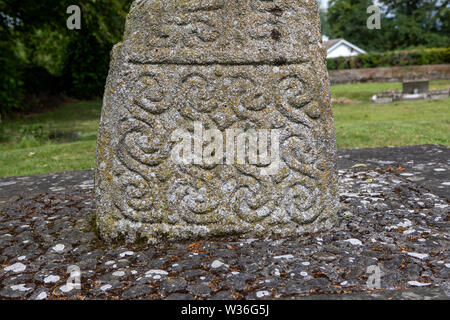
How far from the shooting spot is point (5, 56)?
14.0m

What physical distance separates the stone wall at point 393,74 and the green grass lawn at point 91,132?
89 cm

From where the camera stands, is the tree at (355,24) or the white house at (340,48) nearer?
the white house at (340,48)

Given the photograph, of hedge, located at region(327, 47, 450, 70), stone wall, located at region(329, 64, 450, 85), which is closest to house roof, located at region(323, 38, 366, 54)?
hedge, located at region(327, 47, 450, 70)

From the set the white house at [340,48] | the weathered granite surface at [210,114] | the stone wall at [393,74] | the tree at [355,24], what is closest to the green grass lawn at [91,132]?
the stone wall at [393,74]

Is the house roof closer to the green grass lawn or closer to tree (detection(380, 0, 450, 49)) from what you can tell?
tree (detection(380, 0, 450, 49))

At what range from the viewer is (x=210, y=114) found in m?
3.10

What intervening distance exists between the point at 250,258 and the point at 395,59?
21.5 m

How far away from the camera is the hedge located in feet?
68.1

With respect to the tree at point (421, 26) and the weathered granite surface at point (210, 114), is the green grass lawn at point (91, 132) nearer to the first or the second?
the weathered granite surface at point (210, 114)

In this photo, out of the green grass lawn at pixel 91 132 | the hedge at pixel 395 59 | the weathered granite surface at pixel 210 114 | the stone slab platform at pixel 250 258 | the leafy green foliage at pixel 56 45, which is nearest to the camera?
the stone slab platform at pixel 250 258

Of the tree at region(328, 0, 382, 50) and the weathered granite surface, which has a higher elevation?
the tree at region(328, 0, 382, 50)

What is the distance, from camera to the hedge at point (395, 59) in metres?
20.8

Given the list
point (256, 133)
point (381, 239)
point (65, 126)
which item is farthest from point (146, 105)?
point (65, 126)

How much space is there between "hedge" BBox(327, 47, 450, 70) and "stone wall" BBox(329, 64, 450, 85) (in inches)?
229
